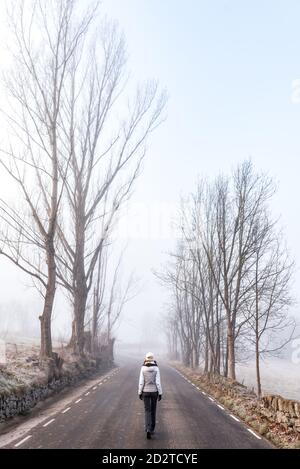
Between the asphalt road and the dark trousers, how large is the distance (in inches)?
11.6

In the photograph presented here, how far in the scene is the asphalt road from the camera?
968 centimetres

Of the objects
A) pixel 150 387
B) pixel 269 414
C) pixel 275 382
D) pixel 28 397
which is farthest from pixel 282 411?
pixel 275 382

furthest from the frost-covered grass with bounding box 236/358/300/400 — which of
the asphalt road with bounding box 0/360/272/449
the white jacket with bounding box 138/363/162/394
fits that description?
the white jacket with bounding box 138/363/162/394

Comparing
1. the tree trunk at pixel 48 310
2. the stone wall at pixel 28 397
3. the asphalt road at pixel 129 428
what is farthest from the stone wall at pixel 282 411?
the tree trunk at pixel 48 310

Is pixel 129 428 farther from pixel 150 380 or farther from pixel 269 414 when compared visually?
pixel 269 414

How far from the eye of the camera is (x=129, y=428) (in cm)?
1149

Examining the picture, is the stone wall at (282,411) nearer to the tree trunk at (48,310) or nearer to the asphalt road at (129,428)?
the asphalt road at (129,428)

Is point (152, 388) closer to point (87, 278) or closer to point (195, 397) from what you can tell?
point (195, 397)

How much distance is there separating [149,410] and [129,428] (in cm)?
122

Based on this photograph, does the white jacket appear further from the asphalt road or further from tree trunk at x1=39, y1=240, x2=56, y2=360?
tree trunk at x1=39, y1=240, x2=56, y2=360

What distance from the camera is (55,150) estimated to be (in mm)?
21375
